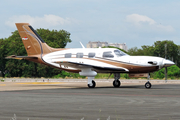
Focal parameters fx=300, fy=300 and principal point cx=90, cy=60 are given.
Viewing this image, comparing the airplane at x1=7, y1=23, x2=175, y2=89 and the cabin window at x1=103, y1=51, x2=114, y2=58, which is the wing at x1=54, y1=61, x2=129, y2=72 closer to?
the airplane at x1=7, y1=23, x2=175, y2=89

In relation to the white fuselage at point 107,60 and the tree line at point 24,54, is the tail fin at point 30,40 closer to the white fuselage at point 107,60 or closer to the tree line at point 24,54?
the white fuselage at point 107,60

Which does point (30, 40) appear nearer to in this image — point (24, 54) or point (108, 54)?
point (108, 54)

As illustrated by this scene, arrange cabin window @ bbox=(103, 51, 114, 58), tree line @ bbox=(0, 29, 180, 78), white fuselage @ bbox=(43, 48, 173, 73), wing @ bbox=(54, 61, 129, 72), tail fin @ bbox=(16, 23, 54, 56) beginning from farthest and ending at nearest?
1. tree line @ bbox=(0, 29, 180, 78)
2. tail fin @ bbox=(16, 23, 54, 56)
3. cabin window @ bbox=(103, 51, 114, 58)
4. wing @ bbox=(54, 61, 129, 72)
5. white fuselage @ bbox=(43, 48, 173, 73)

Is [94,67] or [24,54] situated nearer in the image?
[94,67]

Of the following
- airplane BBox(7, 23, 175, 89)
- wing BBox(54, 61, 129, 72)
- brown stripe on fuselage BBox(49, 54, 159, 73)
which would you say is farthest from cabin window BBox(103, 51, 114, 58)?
wing BBox(54, 61, 129, 72)

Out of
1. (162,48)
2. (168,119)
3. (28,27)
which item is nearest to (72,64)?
(28,27)

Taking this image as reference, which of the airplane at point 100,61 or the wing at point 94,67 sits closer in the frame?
the airplane at point 100,61

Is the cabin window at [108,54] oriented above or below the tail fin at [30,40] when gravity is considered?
below

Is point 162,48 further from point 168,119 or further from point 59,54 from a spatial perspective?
point 168,119

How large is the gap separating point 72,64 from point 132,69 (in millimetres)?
4878

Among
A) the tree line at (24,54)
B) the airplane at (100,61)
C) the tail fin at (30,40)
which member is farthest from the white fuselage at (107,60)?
the tree line at (24,54)

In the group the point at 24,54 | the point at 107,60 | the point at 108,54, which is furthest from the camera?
the point at 24,54

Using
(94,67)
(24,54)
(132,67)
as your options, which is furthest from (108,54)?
(24,54)

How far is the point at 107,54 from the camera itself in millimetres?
25031
